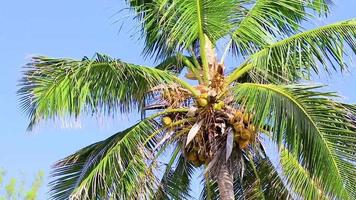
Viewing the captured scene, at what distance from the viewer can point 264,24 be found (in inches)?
434

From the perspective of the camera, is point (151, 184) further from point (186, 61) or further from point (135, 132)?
point (186, 61)

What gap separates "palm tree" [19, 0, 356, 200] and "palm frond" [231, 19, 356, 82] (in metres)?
0.02

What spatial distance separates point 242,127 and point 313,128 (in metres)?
1.35

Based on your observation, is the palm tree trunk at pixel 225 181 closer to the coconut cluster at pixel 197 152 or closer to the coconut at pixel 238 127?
the coconut cluster at pixel 197 152

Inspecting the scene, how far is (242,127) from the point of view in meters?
9.77

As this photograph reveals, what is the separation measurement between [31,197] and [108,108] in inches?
126

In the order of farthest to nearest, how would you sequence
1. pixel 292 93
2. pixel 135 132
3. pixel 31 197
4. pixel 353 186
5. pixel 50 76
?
pixel 31 197, pixel 135 132, pixel 50 76, pixel 292 93, pixel 353 186

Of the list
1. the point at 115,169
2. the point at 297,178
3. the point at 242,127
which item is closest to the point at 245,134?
the point at 242,127

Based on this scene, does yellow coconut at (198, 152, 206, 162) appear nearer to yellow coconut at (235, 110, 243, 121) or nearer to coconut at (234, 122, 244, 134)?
coconut at (234, 122, 244, 134)

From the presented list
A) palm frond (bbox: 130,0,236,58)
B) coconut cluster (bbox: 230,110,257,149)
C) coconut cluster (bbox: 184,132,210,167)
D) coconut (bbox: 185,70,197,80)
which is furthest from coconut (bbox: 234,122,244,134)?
palm frond (bbox: 130,0,236,58)

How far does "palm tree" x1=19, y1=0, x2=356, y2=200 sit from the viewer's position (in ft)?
29.5

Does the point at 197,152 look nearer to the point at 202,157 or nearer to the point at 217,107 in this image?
the point at 202,157

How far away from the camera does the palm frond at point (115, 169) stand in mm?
10102

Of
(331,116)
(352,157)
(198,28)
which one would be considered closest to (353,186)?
(352,157)
